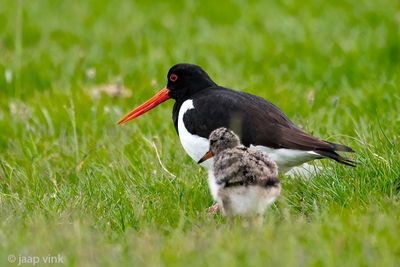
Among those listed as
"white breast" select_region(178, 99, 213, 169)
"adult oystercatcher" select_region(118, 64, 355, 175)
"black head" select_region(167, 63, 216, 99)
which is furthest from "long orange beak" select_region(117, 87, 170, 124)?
"white breast" select_region(178, 99, 213, 169)

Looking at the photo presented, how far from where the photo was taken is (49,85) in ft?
29.5

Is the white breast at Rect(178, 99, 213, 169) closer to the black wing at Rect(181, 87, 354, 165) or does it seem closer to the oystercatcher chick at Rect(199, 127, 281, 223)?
the black wing at Rect(181, 87, 354, 165)

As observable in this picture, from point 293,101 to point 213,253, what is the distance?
4.13m

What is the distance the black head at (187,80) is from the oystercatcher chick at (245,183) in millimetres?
1706

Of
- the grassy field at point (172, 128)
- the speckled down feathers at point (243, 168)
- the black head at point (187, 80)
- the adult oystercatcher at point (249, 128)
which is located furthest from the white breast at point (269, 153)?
the black head at point (187, 80)

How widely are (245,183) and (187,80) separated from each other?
6.76ft

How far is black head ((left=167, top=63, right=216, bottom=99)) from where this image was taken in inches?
256

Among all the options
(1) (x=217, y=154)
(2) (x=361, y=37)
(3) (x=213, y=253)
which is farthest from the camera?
(2) (x=361, y=37)

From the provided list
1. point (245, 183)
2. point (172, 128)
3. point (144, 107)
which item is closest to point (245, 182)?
point (245, 183)

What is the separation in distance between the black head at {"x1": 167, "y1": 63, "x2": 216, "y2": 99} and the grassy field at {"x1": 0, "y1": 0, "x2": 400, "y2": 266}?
1.54 feet

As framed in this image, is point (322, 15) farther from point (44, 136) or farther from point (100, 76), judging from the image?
point (44, 136)

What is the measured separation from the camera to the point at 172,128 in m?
7.34

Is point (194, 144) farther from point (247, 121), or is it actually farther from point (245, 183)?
point (245, 183)

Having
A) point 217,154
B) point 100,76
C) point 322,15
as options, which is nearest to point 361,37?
point 322,15
